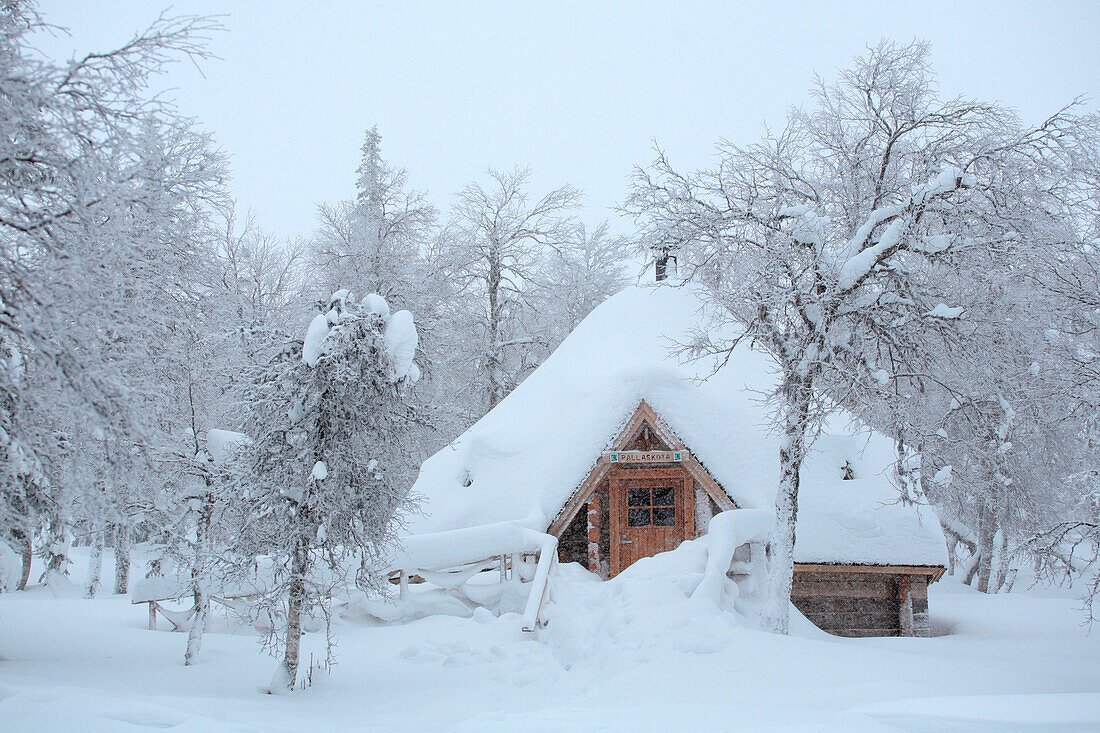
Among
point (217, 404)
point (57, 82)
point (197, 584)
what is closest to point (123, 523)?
point (197, 584)

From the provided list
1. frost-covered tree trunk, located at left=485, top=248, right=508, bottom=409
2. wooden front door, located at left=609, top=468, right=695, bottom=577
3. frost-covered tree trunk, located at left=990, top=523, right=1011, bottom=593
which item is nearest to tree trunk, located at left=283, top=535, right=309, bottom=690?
wooden front door, located at left=609, top=468, right=695, bottom=577

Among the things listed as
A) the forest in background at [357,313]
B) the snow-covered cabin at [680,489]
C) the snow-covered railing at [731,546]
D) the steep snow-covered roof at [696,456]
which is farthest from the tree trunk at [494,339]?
the snow-covered railing at [731,546]

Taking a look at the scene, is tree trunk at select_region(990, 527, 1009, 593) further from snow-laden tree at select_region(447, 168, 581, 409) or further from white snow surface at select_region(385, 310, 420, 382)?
white snow surface at select_region(385, 310, 420, 382)

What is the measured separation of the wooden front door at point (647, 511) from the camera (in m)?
13.3

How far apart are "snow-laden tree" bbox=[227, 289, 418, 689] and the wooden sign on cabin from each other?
5702 mm

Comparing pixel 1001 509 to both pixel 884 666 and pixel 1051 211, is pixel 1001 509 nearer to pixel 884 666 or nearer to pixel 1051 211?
pixel 1051 211

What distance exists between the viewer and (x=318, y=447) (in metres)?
7.34

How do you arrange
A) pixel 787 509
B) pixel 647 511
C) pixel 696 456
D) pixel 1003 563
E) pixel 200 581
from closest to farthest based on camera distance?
pixel 200 581 → pixel 787 509 → pixel 696 456 → pixel 647 511 → pixel 1003 563

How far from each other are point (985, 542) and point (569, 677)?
18.2 m

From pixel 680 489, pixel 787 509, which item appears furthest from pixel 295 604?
pixel 680 489

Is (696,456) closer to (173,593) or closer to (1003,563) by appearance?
(173,593)

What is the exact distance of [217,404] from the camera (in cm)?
1074

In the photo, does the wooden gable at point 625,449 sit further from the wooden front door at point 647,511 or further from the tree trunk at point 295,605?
the tree trunk at point 295,605

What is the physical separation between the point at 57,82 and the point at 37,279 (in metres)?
1.48
